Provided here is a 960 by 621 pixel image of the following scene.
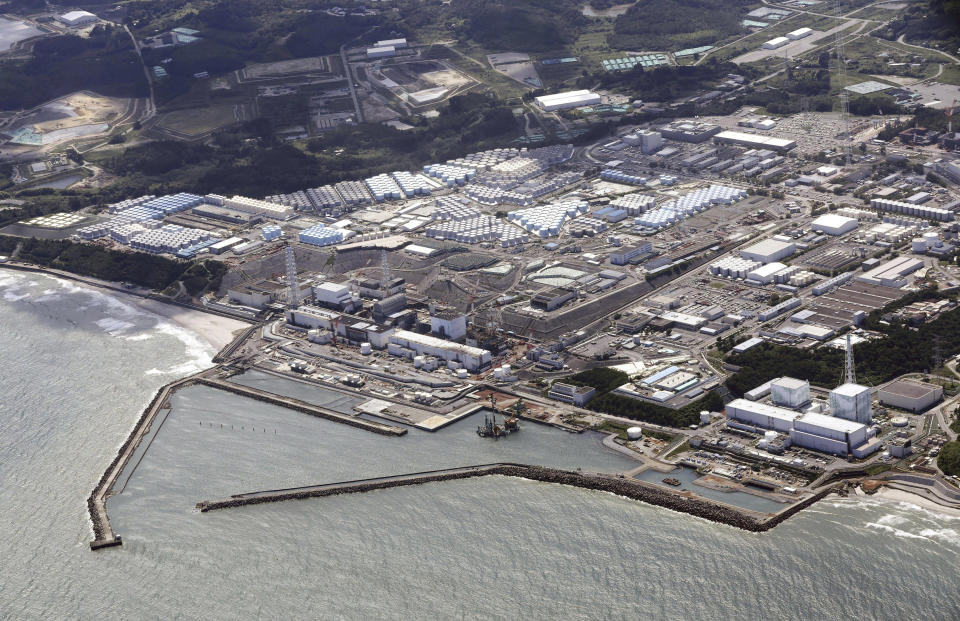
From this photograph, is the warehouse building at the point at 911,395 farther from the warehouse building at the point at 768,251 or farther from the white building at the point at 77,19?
the white building at the point at 77,19

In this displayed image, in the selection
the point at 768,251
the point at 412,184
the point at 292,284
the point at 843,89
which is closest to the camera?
the point at 292,284

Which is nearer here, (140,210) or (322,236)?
(322,236)

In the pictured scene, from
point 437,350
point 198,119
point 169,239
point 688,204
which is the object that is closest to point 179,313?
point 169,239

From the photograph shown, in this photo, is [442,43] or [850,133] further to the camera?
[442,43]

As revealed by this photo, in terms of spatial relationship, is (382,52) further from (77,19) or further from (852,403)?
(852,403)

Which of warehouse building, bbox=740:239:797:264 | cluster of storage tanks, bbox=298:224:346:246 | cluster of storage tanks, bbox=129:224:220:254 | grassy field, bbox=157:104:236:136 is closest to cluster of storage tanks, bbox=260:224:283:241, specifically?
cluster of storage tanks, bbox=298:224:346:246

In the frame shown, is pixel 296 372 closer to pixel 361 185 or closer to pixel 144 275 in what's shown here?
pixel 144 275

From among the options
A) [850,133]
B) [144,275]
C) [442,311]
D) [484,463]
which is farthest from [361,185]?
[484,463]
